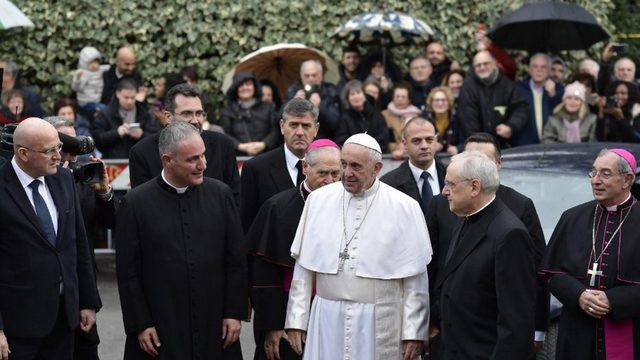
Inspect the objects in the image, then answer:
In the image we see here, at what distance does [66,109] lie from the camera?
529 inches

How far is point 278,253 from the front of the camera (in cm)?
807

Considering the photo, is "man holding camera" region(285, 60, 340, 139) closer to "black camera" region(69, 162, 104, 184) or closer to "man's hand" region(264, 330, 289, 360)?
"black camera" region(69, 162, 104, 184)

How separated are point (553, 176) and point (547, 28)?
6006 mm

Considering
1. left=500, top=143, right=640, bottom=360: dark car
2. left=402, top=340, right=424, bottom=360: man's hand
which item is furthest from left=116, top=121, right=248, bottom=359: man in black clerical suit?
left=500, top=143, right=640, bottom=360: dark car

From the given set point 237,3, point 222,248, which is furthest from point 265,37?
point 222,248

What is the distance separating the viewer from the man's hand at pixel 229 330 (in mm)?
7879

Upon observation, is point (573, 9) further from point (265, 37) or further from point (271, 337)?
point (271, 337)

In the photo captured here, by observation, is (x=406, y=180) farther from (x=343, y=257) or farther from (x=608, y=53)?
(x=608, y=53)

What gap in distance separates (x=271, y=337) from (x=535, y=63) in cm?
735

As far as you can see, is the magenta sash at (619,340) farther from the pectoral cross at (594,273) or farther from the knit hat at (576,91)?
the knit hat at (576,91)

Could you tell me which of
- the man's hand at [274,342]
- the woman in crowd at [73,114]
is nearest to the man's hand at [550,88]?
the woman in crowd at [73,114]

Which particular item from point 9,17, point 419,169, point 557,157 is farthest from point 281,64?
point 419,169

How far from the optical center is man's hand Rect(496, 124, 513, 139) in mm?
13898

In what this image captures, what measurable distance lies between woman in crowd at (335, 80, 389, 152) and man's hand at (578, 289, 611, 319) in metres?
6.08
